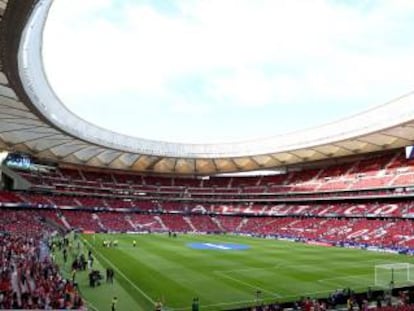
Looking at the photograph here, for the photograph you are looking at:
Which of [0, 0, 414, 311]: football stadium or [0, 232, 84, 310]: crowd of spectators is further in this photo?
[0, 0, 414, 311]: football stadium

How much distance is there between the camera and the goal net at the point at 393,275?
95.3ft

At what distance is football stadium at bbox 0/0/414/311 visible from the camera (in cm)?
2514

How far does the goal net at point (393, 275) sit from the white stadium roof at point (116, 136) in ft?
69.2

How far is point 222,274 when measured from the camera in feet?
106

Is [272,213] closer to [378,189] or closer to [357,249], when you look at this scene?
[378,189]

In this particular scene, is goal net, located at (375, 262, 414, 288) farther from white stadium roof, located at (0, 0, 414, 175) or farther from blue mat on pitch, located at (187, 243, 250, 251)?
white stadium roof, located at (0, 0, 414, 175)

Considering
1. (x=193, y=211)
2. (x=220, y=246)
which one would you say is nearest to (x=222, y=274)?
(x=220, y=246)

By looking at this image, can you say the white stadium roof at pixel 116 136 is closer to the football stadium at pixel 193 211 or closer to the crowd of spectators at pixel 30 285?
the football stadium at pixel 193 211

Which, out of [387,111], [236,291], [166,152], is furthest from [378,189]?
[236,291]

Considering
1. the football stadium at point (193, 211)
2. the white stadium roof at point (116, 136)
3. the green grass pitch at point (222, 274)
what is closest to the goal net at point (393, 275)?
the football stadium at point (193, 211)

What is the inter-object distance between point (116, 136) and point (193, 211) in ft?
67.9

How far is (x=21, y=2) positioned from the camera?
19.3 meters

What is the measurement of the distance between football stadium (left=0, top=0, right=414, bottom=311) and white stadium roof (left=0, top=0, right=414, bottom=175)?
0.18 metres

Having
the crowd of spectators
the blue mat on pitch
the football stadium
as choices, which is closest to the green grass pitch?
the football stadium
